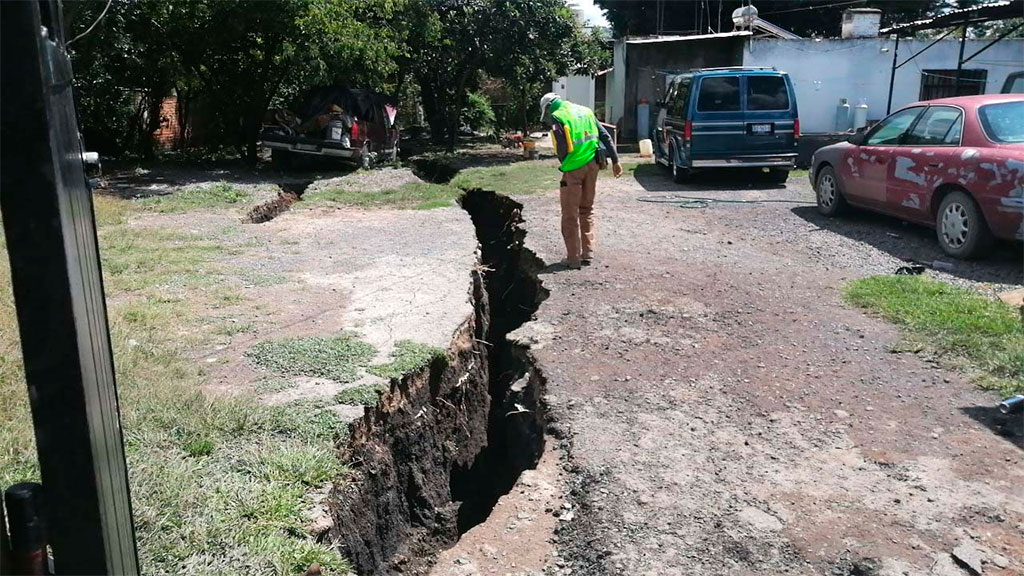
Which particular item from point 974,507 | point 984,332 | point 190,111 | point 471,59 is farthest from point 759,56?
point 974,507

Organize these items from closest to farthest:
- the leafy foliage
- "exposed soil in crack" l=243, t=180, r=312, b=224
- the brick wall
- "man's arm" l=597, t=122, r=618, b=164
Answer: "man's arm" l=597, t=122, r=618, b=164 < "exposed soil in crack" l=243, t=180, r=312, b=224 < the brick wall < the leafy foliage

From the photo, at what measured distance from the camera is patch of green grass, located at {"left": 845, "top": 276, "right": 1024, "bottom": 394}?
5738mm

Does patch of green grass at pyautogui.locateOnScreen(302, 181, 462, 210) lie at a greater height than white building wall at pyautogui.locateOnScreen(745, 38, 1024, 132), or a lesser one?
lesser

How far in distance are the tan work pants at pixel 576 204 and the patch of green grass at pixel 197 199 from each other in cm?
638

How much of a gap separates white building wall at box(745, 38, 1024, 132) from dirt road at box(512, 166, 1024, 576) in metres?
13.5

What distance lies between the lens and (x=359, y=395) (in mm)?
5113

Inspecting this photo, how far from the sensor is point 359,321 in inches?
264

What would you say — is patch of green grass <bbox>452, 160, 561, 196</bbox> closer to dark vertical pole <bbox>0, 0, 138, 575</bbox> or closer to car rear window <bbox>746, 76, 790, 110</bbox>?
car rear window <bbox>746, 76, 790, 110</bbox>

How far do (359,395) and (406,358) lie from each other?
29.1 inches

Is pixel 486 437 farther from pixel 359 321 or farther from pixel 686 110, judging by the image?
pixel 686 110

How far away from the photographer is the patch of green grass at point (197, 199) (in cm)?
1273

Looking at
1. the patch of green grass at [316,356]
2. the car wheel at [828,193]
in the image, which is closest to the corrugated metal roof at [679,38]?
the car wheel at [828,193]

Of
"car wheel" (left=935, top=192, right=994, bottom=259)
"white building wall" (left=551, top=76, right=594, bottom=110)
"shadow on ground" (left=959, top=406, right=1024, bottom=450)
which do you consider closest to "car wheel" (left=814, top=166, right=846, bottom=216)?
"car wheel" (left=935, top=192, right=994, bottom=259)

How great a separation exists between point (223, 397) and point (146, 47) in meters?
14.1
